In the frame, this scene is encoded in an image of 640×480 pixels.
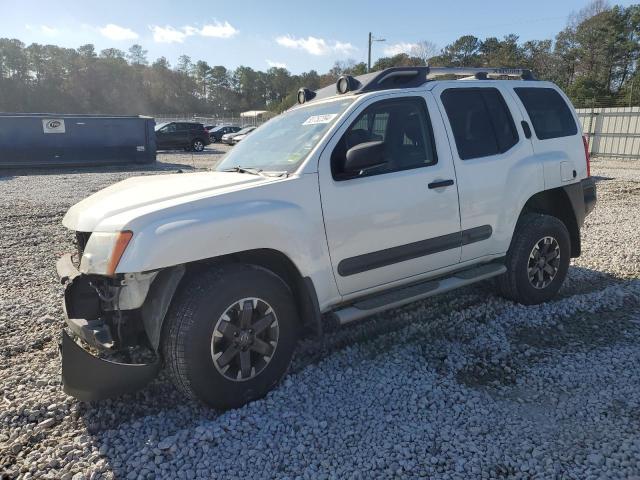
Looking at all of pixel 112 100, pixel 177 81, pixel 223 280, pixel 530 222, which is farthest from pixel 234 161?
pixel 177 81

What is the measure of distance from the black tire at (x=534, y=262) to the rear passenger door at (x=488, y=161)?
0.57 ft

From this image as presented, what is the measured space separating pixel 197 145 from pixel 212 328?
27077mm

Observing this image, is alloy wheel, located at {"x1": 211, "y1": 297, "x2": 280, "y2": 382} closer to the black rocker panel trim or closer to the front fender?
the front fender

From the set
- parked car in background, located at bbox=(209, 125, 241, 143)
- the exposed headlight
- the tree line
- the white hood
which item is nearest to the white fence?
the tree line

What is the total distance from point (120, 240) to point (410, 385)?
2099 mm

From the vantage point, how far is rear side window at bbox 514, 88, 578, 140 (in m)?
4.53

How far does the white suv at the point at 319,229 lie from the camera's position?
2.76 meters

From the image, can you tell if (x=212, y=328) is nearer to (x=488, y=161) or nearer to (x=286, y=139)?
(x=286, y=139)

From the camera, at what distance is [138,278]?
2709 mm

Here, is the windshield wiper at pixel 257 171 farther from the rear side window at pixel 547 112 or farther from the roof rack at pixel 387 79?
the rear side window at pixel 547 112

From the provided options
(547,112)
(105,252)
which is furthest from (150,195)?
(547,112)

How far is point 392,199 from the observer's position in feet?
11.4

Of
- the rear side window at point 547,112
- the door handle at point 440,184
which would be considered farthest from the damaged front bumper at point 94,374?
the rear side window at point 547,112

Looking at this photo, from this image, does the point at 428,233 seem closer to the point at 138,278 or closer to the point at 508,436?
the point at 508,436
